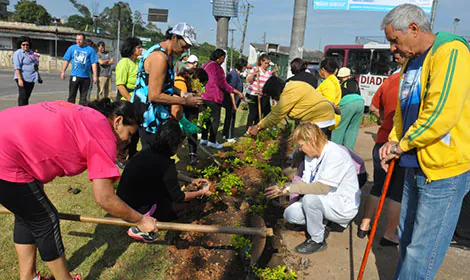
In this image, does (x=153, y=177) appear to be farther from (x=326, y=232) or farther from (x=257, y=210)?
(x=326, y=232)

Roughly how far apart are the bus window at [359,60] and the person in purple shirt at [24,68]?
12964 mm

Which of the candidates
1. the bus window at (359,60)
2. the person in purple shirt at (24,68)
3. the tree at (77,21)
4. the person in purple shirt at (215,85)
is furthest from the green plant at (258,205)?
the tree at (77,21)

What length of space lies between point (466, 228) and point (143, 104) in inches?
131

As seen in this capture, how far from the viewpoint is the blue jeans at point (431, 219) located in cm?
176

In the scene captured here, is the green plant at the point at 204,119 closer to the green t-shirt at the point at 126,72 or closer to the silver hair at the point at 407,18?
the green t-shirt at the point at 126,72

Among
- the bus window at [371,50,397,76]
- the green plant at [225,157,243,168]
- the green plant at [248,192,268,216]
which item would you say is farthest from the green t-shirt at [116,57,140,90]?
the bus window at [371,50,397,76]

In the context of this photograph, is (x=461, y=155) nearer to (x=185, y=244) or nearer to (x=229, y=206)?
(x=185, y=244)

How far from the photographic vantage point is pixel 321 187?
9.04ft

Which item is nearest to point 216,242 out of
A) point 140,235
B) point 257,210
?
point 257,210

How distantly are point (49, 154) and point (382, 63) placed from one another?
47.9 ft

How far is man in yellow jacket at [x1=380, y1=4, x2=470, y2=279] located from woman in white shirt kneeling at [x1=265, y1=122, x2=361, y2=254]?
779 mm

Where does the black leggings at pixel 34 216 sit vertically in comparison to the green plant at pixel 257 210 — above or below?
above

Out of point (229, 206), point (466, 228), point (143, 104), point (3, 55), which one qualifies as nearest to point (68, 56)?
point (143, 104)

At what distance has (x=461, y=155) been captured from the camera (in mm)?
1680
